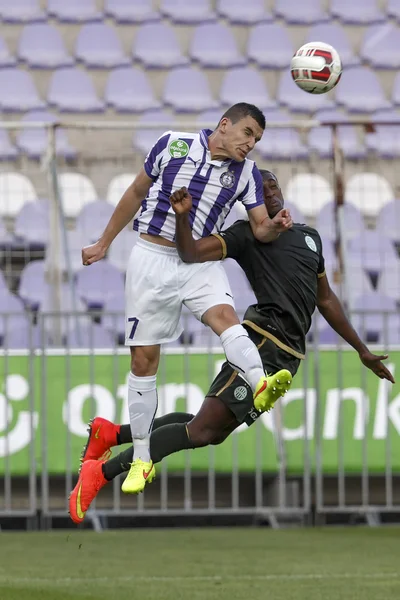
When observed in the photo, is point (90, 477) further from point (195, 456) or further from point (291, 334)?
point (195, 456)

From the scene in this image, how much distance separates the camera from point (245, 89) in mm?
13453

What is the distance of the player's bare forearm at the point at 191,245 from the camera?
562 cm

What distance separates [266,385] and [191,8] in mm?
9570

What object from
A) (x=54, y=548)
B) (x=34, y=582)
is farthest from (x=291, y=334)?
(x=54, y=548)

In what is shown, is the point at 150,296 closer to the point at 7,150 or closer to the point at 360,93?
the point at 7,150

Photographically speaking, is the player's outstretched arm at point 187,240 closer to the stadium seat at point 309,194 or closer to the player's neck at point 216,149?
the player's neck at point 216,149

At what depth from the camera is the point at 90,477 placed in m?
6.23

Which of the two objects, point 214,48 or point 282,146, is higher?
point 214,48

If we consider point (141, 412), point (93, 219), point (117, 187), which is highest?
point (117, 187)

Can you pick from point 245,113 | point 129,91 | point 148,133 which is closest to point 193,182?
point 245,113

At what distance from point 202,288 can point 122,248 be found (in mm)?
5135

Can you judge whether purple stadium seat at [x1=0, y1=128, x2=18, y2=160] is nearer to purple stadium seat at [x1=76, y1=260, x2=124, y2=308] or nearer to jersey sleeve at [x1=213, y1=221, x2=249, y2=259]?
purple stadium seat at [x1=76, y1=260, x2=124, y2=308]

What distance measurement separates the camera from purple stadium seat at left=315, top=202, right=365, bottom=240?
10.8 m

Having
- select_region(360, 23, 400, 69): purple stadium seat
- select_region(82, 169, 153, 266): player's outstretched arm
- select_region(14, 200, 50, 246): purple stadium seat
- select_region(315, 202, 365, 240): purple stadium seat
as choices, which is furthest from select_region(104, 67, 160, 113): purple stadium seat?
select_region(82, 169, 153, 266): player's outstretched arm
